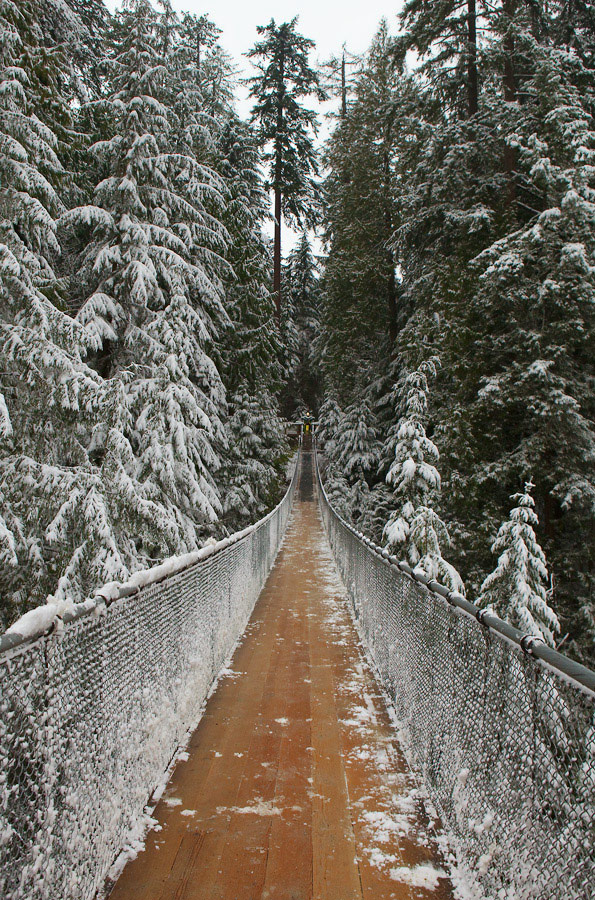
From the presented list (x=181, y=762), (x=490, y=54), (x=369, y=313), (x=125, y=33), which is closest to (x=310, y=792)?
(x=181, y=762)

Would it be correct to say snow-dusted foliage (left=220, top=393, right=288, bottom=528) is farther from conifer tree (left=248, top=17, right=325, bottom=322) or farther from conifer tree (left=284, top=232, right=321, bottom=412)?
conifer tree (left=284, top=232, right=321, bottom=412)

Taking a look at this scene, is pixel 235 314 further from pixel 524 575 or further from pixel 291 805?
pixel 291 805

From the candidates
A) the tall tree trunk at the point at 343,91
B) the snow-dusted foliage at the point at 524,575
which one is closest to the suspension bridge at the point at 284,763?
the snow-dusted foliage at the point at 524,575

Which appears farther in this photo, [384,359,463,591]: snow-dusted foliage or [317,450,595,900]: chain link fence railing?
[384,359,463,591]: snow-dusted foliage

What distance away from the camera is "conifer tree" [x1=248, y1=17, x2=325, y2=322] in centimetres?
3203

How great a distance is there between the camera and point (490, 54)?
51.2 ft

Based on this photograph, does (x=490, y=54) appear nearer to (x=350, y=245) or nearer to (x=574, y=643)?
(x=350, y=245)

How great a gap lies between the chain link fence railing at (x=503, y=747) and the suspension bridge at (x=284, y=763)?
0.04ft

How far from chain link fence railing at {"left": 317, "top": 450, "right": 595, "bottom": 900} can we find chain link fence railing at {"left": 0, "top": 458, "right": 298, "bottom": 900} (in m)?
1.83

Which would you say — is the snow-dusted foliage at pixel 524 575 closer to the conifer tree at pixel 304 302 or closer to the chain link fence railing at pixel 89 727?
the chain link fence railing at pixel 89 727

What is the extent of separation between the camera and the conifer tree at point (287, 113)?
3203 cm

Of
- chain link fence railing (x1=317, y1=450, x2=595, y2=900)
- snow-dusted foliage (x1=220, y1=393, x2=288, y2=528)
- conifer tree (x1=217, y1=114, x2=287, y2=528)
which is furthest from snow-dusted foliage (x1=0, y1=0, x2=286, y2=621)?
chain link fence railing (x1=317, y1=450, x2=595, y2=900)

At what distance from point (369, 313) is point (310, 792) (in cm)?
2606

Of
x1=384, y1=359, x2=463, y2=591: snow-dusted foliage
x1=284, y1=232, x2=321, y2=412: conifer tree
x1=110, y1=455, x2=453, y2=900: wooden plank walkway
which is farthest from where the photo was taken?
x1=284, y1=232, x2=321, y2=412: conifer tree
